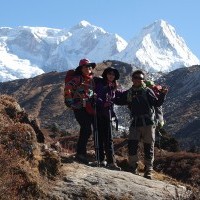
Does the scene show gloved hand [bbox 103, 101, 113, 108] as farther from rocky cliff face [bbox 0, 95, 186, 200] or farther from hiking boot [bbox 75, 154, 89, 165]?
rocky cliff face [bbox 0, 95, 186, 200]

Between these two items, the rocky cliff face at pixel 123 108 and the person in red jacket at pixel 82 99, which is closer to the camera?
the person in red jacket at pixel 82 99

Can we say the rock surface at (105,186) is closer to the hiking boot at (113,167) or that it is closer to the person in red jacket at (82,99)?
the hiking boot at (113,167)

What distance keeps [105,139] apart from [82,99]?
1040 mm

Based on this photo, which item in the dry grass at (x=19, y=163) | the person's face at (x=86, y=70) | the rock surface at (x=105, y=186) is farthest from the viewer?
the person's face at (x=86, y=70)

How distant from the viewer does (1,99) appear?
12352 mm

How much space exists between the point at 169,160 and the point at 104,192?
1741cm

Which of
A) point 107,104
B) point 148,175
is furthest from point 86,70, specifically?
point 148,175

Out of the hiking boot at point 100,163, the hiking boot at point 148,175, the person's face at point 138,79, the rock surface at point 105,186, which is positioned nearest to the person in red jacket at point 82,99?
the hiking boot at point 100,163

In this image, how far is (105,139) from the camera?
1163 centimetres

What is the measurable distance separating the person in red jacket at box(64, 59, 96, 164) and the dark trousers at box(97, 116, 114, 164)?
0.99ft

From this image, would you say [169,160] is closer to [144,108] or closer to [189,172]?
[189,172]

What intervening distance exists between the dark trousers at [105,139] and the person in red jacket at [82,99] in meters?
0.30

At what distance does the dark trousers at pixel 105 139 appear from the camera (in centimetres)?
1152

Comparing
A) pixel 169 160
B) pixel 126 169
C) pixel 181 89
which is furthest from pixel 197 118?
pixel 126 169
